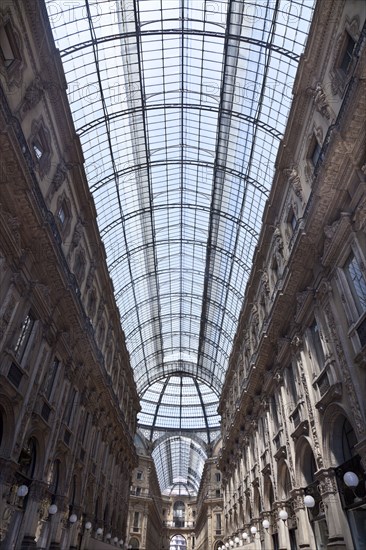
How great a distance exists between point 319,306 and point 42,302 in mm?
12755

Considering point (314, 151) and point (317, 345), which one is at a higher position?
point (314, 151)

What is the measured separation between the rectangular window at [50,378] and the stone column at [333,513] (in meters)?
13.2

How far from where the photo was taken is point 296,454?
19.3 m

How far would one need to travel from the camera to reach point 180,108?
30047mm

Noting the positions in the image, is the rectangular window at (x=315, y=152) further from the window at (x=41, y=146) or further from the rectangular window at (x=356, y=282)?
the window at (x=41, y=146)

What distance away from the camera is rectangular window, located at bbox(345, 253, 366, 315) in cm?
1424

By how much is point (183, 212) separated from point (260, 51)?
760 inches

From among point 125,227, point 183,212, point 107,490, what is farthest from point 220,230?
point 107,490

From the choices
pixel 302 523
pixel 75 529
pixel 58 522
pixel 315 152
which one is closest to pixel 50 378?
pixel 58 522

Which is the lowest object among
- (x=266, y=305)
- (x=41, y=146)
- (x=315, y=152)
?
(x=266, y=305)

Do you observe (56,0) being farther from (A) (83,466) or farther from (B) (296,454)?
(A) (83,466)

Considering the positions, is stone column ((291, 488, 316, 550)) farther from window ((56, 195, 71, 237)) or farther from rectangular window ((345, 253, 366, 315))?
window ((56, 195, 71, 237))

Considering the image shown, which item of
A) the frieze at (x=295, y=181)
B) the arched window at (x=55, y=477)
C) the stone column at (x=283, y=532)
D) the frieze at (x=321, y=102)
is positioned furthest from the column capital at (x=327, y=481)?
the frieze at (x=321, y=102)

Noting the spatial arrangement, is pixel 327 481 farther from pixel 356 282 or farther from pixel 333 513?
pixel 356 282
